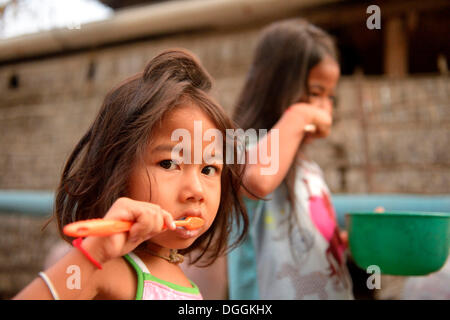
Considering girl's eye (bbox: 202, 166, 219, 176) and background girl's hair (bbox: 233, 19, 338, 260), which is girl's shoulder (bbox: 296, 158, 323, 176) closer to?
background girl's hair (bbox: 233, 19, 338, 260)

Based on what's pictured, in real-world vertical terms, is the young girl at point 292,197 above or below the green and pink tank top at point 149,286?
above

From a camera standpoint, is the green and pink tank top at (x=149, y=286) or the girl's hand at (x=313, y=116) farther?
the girl's hand at (x=313, y=116)

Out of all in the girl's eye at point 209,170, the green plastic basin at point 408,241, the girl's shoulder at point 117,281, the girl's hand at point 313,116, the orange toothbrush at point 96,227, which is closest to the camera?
the orange toothbrush at point 96,227

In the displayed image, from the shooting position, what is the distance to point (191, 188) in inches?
21.6

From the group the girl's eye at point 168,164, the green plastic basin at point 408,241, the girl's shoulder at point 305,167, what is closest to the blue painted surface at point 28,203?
the girl's shoulder at point 305,167

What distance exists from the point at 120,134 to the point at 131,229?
7.5 inches

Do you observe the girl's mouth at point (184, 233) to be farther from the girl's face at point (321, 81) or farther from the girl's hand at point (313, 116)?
the girl's face at point (321, 81)

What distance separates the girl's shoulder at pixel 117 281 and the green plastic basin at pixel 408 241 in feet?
1.67

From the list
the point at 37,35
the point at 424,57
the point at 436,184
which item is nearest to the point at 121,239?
the point at 436,184

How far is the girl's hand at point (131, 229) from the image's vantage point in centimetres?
43

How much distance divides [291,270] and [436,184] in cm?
186

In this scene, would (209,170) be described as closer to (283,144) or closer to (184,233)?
(184,233)
